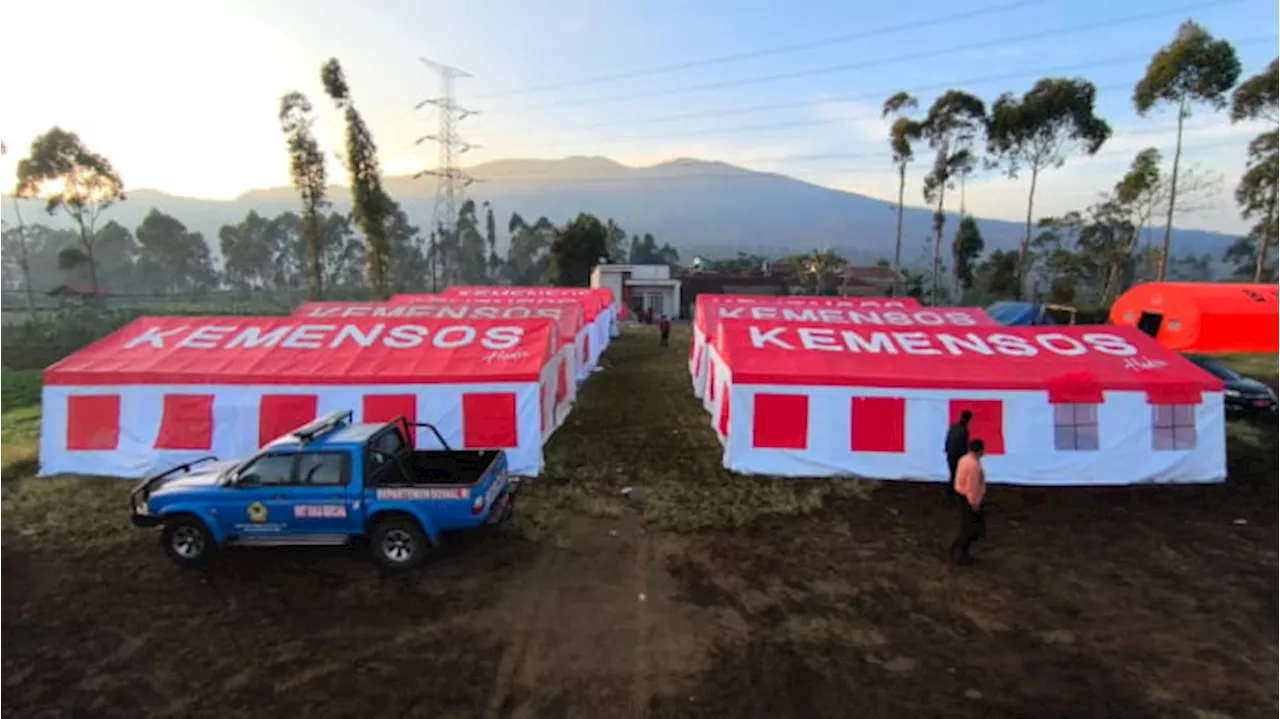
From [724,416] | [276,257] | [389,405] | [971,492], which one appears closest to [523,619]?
[971,492]

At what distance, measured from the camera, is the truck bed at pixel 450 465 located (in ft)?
33.6

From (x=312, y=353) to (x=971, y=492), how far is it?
486 inches

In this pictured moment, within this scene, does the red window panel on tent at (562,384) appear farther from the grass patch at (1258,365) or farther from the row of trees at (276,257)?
the row of trees at (276,257)

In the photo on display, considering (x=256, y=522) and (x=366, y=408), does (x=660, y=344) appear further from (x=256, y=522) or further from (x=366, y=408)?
(x=256, y=522)

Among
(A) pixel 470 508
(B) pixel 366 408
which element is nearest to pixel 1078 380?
(A) pixel 470 508

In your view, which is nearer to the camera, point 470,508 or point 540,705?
point 540,705

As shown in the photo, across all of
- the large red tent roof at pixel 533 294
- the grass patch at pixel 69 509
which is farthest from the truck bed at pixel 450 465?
the large red tent roof at pixel 533 294

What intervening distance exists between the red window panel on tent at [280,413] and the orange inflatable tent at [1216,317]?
31.9 metres

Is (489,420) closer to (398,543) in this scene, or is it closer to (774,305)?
(398,543)

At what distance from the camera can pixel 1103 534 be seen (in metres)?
10.7

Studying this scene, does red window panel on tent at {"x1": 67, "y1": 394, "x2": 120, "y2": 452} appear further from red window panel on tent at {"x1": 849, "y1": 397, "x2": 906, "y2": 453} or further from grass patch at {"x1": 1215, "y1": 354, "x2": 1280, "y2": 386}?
grass patch at {"x1": 1215, "y1": 354, "x2": 1280, "y2": 386}

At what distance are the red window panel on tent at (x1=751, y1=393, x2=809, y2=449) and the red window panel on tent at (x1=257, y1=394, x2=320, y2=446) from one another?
27.8 ft

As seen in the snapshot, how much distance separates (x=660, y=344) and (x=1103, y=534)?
24.1 metres

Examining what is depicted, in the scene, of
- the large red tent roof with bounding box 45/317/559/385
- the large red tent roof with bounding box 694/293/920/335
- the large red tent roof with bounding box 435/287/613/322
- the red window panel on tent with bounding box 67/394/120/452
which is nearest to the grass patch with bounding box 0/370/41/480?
the red window panel on tent with bounding box 67/394/120/452
